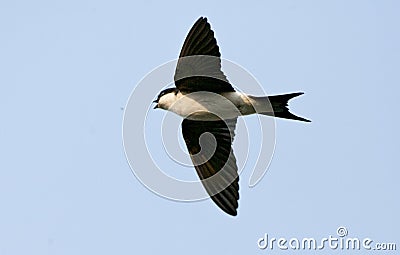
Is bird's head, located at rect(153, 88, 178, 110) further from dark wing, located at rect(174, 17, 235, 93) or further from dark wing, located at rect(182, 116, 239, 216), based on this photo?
dark wing, located at rect(182, 116, 239, 216)

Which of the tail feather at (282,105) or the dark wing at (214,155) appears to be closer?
the tail feather at (282,105)

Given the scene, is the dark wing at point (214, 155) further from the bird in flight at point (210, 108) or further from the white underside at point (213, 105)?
the white underside at point (213, 105)

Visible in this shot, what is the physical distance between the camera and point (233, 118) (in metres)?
7.23

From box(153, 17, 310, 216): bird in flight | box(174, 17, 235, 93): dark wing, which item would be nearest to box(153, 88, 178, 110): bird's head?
box(153, 17, 310, 216): bird in flight

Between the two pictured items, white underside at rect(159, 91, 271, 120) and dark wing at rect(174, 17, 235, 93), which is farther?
white underside at rect(159, 91, 271, 120)

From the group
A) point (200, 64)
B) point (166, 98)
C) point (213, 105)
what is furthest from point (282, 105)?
point (166, 98)

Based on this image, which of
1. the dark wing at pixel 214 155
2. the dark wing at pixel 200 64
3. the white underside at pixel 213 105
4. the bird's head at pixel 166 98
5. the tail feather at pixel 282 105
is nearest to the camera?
the dark wing at pixel 200 64

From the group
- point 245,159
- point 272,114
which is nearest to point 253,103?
point 272,114

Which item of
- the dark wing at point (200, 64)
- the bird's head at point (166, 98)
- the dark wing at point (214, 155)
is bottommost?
the dark wing at point (214, 155)

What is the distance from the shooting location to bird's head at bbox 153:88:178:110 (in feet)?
23.3

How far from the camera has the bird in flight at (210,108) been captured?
6594 millimetres

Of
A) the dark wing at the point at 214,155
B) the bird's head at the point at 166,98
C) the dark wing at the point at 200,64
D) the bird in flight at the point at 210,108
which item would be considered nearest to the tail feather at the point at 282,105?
the bird in flight at the point at 210,108

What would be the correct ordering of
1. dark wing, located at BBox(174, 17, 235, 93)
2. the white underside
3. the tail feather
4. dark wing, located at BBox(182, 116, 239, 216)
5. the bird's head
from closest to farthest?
1. dark wing, located at BBox(174, 17, 235, 93)
2. the tail feather
3. the white underside
4. the bird's head
5. dark wing, located at BBox(182, 116, 239, 216)

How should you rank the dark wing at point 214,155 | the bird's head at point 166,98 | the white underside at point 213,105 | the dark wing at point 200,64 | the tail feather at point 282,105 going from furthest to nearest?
the dark wing at point 214,155, the bird's head at point 166,98, the white underside at point 213,105, the tail feather at point 282,105, the dark wing at point 200,64
